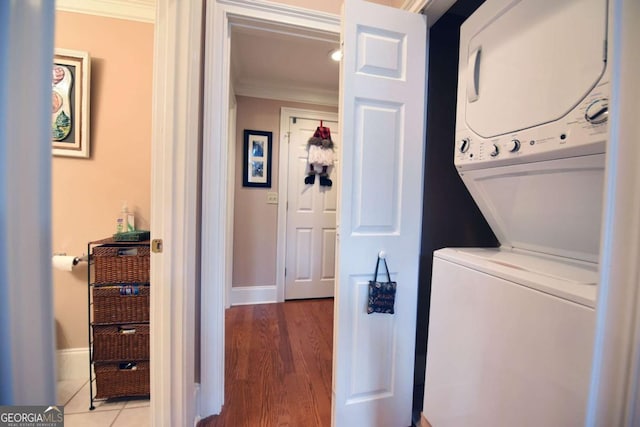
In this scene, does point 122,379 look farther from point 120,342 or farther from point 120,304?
point 120,304

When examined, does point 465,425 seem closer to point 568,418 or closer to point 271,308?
point 568,418

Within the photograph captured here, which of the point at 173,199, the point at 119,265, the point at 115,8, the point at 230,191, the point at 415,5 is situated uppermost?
the point at 115,8

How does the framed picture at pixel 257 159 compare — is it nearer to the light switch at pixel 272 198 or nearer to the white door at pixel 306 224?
the light switch at pixel 272 198

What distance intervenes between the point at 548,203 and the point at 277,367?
1772 millimetres

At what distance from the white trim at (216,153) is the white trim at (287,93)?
1.41 m

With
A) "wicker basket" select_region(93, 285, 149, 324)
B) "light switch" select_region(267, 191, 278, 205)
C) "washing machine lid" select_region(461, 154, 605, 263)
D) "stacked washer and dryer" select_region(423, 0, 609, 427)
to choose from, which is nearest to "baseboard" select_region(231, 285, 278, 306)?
"light switch" select_region(267, 191, 278, 205)

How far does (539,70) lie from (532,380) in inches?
35.1

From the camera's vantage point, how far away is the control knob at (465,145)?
39.1 inches

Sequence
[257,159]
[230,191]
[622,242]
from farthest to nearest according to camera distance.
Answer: [257,159]
[230,191]
[622,242]

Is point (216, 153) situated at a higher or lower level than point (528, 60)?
lower

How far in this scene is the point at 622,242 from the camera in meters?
0.34

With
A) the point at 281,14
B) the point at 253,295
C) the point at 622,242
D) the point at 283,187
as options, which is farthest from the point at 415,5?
the point at 253,295

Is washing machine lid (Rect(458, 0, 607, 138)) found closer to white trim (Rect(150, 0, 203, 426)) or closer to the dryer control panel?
the dryer control panel

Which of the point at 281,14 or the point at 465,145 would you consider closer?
the point at 465,145
